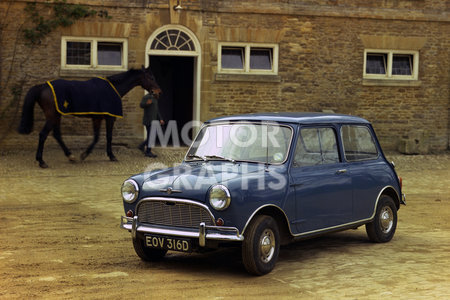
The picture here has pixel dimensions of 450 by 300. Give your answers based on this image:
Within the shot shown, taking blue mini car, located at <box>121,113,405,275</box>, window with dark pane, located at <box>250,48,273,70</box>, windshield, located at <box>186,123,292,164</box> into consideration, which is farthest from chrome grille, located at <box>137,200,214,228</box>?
window with dark pane, located at <box>250,48,273,70</box>

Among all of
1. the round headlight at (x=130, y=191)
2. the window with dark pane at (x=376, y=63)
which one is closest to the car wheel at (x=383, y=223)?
the round headlight at (x=130, y=191)

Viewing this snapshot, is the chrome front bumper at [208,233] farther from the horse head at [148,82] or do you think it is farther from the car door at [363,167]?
the horse head at [148,82]

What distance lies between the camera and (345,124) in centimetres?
816

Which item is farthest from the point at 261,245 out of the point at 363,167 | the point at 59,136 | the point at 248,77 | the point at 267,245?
the point at 248,77

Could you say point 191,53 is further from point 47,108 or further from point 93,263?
point 93,263

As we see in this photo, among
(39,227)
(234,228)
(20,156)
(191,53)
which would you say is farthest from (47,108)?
(234,228)

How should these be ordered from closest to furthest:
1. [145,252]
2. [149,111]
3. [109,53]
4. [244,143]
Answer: [145,252]
[244,143]
[149,111]
[109,53]

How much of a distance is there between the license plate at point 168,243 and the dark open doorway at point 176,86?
14.4m

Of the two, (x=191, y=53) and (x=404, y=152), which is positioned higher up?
(x=191, y=53)

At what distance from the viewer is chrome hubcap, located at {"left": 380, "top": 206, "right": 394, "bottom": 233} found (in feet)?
27.7

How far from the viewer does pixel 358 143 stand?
8.27 m

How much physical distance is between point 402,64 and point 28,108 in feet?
37.4

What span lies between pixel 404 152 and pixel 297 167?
13.6 meters

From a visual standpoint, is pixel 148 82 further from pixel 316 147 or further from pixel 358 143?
pixel 316 147
